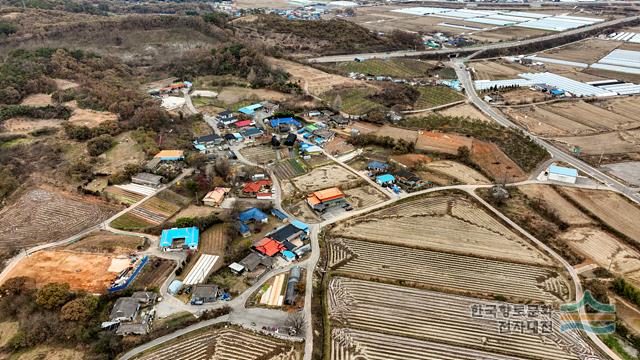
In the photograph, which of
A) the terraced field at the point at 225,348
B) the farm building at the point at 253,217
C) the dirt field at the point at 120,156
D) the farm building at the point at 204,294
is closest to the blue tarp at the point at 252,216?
the farm building at the point at 253,217

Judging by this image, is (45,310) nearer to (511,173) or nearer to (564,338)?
(564,338)

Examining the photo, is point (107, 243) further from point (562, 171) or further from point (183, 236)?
point (562, 171)

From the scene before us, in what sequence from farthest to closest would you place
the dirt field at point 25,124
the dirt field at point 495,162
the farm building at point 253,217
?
the dirt field at point 25,124 < the dirt field at point 495,162 < the farm building at point 253,217

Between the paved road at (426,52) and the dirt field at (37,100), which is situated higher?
the paved road at (426,52)

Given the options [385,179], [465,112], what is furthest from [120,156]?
[465,112]

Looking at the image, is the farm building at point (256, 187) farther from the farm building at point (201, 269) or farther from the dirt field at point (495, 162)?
the dirt field at point (495, 162)

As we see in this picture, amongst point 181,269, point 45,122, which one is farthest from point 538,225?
point 45,122

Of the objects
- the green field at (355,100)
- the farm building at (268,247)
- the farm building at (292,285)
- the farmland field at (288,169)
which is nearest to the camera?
the farm building at (292,285)
